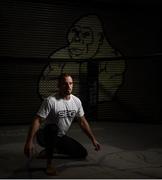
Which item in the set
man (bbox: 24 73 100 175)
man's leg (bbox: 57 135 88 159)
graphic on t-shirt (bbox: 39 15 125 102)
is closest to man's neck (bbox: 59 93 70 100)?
man (bbox: 24 73 100 175)

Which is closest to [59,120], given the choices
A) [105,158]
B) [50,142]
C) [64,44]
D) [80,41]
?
[50,142]

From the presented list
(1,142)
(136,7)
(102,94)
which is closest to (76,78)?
(102,94)

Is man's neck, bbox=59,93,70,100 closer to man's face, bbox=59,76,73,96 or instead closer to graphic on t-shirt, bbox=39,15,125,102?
man's face, bbox=59,76,73,96

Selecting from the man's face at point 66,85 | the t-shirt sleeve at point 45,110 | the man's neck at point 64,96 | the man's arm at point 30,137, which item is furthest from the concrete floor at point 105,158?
the man's face at point 66,85

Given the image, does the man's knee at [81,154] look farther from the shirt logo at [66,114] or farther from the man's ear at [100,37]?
the man's ear at [100,37]

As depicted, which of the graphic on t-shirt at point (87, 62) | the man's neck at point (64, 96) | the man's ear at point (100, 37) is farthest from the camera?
the man's ear at point (100, 37)

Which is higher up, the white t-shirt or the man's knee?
the white t-shirt

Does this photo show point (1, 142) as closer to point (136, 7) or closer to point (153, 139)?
point (153, 139)

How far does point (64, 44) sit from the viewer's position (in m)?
10.4

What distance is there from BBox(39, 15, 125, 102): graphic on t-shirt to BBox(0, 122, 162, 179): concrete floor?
A: 60.5 inches

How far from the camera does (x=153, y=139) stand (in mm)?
8141

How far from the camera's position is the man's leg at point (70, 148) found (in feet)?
20.1

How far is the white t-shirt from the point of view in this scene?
5.55m

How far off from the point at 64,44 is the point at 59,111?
16.3ft
